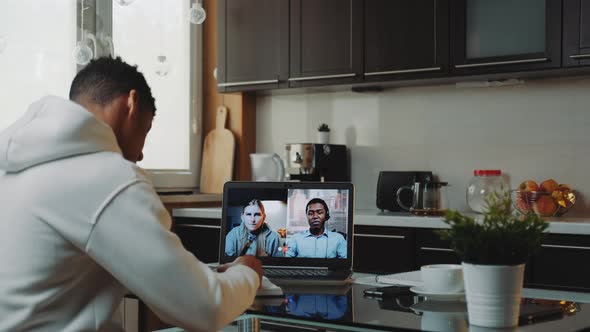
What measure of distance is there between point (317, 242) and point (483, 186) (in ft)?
5.90

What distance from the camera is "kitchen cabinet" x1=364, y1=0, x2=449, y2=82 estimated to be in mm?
3826

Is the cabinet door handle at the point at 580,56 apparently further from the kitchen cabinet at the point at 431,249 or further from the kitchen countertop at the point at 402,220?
the kitchen cabinet at the point at 431,249

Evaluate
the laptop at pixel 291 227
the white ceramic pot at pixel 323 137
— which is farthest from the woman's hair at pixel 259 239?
the white ceramic pot at pixel 323 137

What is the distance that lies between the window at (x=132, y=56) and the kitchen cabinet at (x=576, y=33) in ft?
6.28

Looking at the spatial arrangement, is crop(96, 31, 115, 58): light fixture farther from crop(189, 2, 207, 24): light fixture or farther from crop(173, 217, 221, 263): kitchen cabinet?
crop(173, 217, 221, 263): kitchen cabinet

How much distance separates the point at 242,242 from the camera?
2.32 m

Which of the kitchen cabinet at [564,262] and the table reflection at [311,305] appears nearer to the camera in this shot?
the table reflection at [311,305]

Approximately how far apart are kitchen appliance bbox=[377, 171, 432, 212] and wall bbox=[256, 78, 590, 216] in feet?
0.49

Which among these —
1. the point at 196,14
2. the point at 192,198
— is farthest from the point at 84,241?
the point at 192,198

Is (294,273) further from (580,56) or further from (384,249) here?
(580,56)

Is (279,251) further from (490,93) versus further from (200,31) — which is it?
(200,31)

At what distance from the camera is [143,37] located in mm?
4535

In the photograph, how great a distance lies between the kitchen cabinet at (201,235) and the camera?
433cm

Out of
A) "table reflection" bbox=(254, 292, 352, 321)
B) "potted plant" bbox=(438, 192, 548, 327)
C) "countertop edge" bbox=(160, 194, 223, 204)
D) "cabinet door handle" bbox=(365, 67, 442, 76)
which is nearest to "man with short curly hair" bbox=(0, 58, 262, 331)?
"table reflection" bbox=(254, 292, 352, 321)
